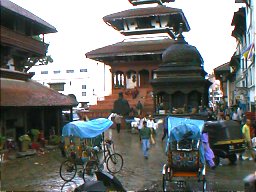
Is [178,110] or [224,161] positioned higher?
[178,110]

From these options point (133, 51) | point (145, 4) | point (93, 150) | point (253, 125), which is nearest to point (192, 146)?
point (93, 150)

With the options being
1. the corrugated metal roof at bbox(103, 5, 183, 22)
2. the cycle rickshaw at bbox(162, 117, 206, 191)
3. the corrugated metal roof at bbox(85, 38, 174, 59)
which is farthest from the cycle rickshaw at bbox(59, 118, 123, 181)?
the corrugated metal roof at bbox(103, 5, 183, 22)

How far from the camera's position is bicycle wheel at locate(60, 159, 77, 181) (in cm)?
1291

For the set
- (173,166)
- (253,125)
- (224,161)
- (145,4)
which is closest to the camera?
(173,166)

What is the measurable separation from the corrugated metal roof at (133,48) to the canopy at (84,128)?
92.8 feet

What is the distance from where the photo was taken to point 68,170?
1291cm

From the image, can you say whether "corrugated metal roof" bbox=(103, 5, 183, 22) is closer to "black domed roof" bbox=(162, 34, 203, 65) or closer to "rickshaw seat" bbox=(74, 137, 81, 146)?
"black domed roof" bbox=(162, 34, 203, 65)

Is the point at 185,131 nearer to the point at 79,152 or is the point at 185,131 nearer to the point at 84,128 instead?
the point at 84,128

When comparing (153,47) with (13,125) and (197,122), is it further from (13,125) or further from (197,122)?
(13,125)

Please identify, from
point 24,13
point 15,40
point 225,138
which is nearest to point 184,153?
point 225,138

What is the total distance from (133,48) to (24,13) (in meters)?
40.0

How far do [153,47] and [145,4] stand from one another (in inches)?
507

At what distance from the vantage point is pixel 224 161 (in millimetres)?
17188

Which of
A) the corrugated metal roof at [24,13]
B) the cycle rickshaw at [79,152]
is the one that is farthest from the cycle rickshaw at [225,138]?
the corrugated metal roof at [24,13]
